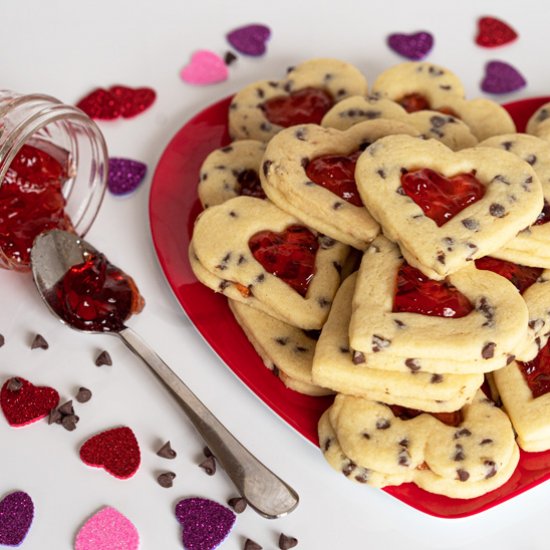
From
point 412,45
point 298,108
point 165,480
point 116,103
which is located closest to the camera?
point 165,480

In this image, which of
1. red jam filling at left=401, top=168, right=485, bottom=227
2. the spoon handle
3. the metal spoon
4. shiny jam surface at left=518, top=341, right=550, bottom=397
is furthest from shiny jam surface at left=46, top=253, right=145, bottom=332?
shiny jam surface at left=518, top=341, right=550, bottom=397

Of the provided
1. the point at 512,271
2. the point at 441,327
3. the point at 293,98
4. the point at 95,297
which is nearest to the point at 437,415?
the point at 441,327

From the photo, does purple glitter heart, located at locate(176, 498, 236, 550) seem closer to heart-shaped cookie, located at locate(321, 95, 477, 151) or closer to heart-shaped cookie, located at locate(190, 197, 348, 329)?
heart-shaped cookie, located at locate(190, 197, 348, 329)

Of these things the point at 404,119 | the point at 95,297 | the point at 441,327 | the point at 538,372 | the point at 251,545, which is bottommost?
the point at 251,545

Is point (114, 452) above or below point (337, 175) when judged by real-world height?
below

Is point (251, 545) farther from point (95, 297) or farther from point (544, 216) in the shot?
point (544, 216)

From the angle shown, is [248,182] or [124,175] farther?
[124,175]
